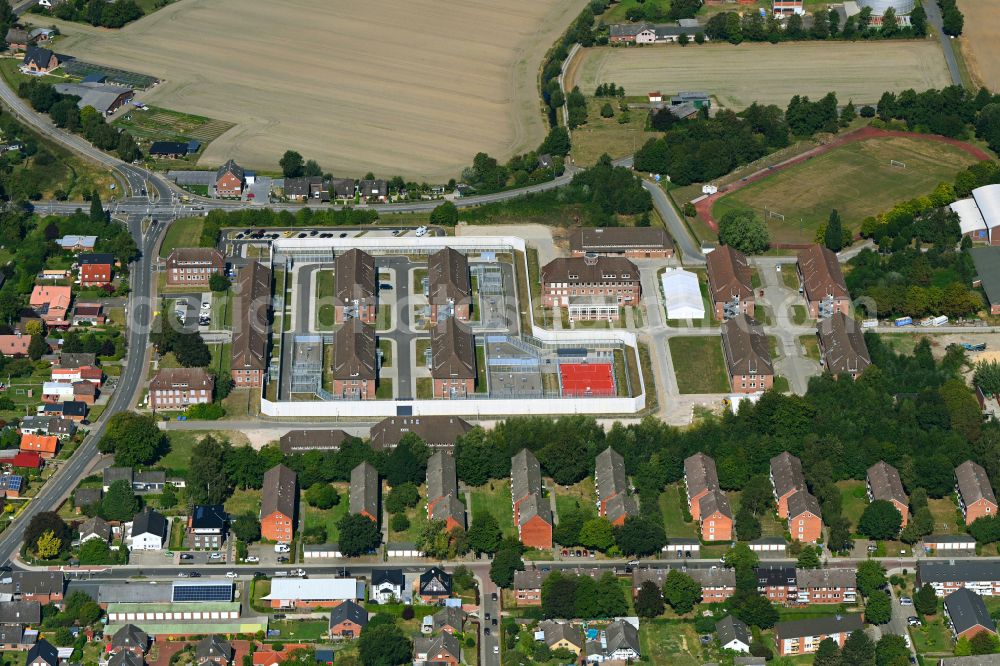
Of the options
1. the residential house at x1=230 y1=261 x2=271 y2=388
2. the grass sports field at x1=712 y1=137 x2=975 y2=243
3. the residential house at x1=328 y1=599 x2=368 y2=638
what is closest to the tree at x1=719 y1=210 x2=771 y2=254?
the grass sports field at x1=712 y1=137 x2=975 y2=243

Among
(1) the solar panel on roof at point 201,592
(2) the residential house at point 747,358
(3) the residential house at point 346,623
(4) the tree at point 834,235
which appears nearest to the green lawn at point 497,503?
(3) the residential house at point 346,623

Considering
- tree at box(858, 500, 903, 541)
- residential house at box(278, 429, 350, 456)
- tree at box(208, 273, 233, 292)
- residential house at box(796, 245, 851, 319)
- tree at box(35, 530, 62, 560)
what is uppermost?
tree at box(208, 273, 233, 292)

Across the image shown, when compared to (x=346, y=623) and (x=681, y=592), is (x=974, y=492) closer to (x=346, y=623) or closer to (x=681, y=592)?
(x=681, y=592)

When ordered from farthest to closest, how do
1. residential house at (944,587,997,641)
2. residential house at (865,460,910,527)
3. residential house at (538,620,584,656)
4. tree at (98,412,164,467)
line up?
tree at (98,412,164,467) → residential house at (865,460,910,527) → residential house at (944,587,997,641) → residential house at (538,620,584,656)

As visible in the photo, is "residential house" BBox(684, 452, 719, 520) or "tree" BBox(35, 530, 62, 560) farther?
"residential house" BBox(684, 452, 719, 520)

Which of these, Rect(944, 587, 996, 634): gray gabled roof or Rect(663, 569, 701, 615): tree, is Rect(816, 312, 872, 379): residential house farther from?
Rect(663, 569, 701, 615): tree

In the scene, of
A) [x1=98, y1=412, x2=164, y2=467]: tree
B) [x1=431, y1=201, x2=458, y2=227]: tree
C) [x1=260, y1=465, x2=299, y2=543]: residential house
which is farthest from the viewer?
[x1=431, y1=201, x2=458, y2=227]: tree

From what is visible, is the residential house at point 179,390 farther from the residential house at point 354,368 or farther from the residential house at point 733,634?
the residential house at point 733,634
